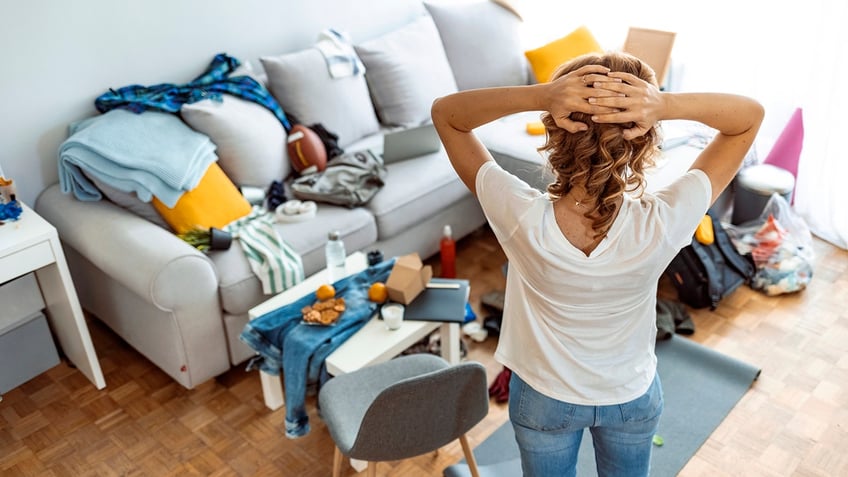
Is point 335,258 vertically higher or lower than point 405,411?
lower

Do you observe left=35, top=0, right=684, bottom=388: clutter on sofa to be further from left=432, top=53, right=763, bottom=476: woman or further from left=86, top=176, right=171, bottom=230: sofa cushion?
left=432, top=53, right=763, bottom=476: woman

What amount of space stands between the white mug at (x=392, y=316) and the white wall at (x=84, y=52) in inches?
59.1

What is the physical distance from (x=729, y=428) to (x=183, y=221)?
78.1 inches

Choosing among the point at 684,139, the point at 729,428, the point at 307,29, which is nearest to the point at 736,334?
the point at 729,428

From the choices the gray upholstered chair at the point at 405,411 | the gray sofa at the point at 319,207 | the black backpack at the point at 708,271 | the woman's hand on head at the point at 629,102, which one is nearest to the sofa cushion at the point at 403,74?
the gray sofa at the point at 319,207

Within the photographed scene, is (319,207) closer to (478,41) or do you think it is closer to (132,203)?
(132,203)

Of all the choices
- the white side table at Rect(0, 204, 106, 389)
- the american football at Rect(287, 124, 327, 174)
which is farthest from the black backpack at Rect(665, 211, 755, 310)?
the white side table at Rect(0, 204, 106, 389)

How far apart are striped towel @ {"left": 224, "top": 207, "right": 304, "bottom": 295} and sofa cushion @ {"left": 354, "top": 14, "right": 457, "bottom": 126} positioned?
1044 mm

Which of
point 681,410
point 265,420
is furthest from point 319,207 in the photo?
point 681,410

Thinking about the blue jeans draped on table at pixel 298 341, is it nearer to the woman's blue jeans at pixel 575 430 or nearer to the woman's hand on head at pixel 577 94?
the woman's blue jeans at pixel 575 430

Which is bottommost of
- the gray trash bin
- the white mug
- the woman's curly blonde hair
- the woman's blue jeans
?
the gray trash bin

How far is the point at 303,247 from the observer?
2.70 metres

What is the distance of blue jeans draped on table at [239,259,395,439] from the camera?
7.25 ft

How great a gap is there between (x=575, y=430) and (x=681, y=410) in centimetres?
116
